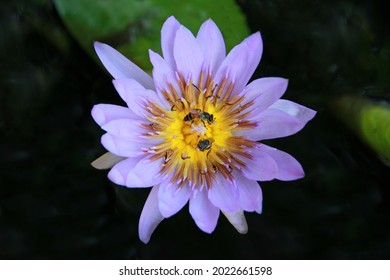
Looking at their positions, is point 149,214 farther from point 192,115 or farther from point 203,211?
point 192,115

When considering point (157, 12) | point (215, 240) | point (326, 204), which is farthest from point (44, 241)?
→ point (326, 204)

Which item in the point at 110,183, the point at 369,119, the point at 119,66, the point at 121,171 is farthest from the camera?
the point at 110,183

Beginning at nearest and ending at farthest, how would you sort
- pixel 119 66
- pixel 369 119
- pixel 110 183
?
1. pixel 119 66
2. pixel 369 119
3. pixel 110 183

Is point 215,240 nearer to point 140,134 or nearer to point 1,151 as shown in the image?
point 140,134

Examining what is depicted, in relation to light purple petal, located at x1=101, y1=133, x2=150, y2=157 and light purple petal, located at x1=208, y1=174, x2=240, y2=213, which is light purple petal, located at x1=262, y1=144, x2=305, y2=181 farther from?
light purple petal, located at x1=101, y1=133, x2=150, y2=157

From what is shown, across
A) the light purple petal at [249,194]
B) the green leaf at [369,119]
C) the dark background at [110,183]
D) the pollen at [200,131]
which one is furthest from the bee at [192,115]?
the green leaf at [369,119]

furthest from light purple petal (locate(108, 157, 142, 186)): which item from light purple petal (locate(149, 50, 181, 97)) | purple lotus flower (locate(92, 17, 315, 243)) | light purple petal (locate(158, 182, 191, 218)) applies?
light purple petal (locate(149, 50, 181, 97))

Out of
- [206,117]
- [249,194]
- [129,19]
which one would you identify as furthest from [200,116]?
[129,19]
